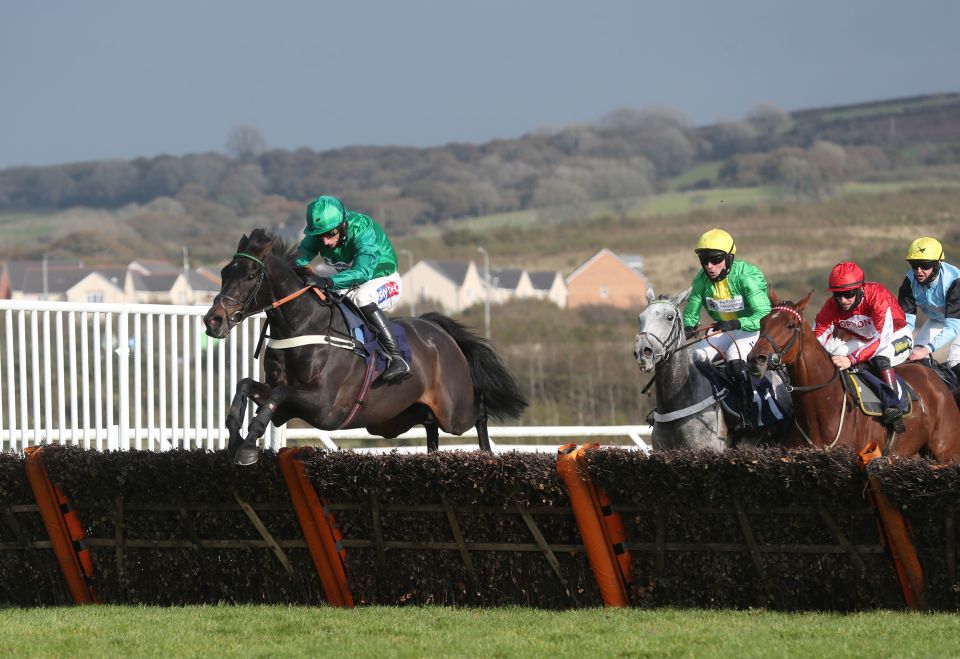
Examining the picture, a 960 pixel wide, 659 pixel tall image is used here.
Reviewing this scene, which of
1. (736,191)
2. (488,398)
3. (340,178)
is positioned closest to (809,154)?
(736,191)

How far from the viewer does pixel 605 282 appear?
215ft

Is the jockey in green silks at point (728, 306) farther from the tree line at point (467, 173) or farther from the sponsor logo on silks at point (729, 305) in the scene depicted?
the tree line at point (467, 173)

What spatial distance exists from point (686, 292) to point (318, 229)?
2.16m

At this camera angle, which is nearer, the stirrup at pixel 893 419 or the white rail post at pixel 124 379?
the stirrup at pixel 893 419

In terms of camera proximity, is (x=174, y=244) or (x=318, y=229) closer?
(x=318, y=229)

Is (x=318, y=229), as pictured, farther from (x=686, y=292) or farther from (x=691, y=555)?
(x=691, y=555)

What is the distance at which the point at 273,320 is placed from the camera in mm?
7066

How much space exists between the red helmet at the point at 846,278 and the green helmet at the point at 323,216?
9.32ft

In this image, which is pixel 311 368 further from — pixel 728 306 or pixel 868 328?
pixel 868 328

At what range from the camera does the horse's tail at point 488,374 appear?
28.2ft

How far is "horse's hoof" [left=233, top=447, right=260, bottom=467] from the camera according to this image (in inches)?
241

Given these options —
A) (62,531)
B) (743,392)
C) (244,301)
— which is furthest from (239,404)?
(743,392)

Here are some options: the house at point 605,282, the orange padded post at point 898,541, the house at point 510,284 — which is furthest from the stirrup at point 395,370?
the house at point 605,282

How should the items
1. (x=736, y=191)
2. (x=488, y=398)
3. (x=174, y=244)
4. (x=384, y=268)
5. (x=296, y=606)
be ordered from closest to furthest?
(x=296, y=606)
(x=384, y=268)
(x=488, y=398)
(x=736, y=191)
(x=174, y=244)
